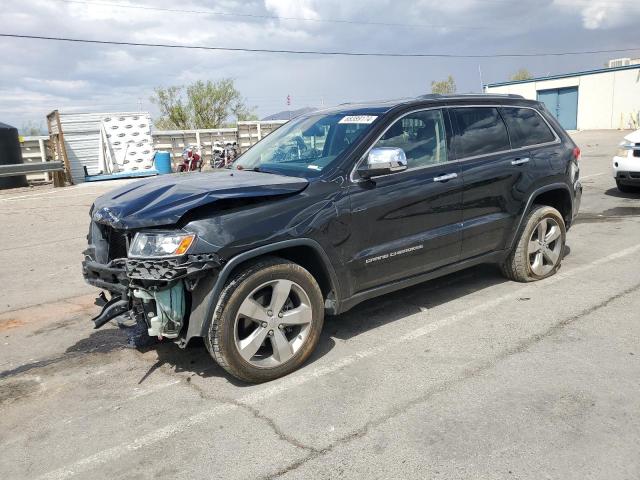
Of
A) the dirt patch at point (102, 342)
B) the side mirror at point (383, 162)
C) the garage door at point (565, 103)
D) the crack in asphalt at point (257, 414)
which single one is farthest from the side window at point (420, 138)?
the garage door at point (565, 103)

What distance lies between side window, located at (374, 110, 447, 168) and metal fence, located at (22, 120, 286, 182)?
46.6 feet

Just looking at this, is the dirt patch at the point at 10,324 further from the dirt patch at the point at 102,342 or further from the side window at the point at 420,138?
the side window at the point at 420,138

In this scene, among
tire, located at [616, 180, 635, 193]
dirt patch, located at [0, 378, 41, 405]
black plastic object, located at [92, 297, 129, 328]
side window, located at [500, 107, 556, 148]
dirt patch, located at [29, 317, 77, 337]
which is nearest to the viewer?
black plastic object, located at [92, 297, 129, 328]

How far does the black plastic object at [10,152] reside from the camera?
61.7ft

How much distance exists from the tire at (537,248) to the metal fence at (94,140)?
1381cm

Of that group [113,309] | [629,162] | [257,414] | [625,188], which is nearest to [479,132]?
[257,414]

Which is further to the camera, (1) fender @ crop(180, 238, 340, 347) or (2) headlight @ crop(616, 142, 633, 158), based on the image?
(2) headlight @ crop(616, 142, 633, 158)

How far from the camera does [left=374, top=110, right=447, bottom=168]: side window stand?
432cm

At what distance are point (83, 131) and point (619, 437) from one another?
70.8 feet

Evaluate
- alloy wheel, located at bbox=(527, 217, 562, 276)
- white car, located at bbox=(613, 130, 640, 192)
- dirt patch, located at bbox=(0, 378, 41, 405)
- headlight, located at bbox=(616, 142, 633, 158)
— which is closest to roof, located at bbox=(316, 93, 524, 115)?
alloy wheel, located at bbox=(527, 217, 562, 276)

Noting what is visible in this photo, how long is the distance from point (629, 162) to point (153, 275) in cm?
956

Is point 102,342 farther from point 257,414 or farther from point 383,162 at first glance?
point 383,162

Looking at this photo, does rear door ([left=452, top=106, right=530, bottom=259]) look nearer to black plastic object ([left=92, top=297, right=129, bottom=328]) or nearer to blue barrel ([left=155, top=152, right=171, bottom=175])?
black plastic object ([left=92, top=297, right=129, bottom=328])

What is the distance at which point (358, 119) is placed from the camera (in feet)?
14.3
